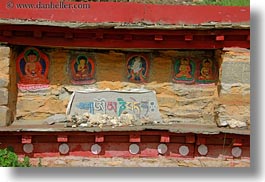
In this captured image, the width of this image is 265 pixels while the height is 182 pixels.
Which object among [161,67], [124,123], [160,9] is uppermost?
[160,9]

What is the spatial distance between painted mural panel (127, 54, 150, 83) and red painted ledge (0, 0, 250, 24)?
51cm

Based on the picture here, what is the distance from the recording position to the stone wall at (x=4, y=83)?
577 cm

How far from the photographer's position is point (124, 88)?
610cm

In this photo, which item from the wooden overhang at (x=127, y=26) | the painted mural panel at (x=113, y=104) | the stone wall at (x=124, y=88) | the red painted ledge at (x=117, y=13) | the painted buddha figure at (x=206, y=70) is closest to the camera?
the wooden overhang at (x=127, y=26)

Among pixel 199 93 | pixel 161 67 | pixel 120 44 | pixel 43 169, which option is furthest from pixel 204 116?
pixel 43 169

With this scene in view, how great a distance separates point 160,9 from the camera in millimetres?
5891

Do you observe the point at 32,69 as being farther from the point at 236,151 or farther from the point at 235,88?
the point at 236,151

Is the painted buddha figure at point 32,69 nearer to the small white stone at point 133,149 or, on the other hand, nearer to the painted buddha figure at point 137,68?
the painted buddha figure at point 137,68

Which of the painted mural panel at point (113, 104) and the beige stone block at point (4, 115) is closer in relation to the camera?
the beige stone block at point (4, 115)

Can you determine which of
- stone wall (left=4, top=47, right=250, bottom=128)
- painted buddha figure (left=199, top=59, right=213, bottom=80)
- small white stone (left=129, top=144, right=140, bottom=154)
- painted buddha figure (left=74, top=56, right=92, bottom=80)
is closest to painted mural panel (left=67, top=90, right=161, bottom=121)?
stone wall (left=4, top=47, right=250, bottom=128)

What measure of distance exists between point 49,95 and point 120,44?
1005mm

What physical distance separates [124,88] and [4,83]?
52.5 inches

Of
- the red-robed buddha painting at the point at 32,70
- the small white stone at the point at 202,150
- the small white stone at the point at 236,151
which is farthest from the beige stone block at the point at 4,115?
the small white stone at the point at 236,151

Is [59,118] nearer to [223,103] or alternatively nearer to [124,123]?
[124,123]
